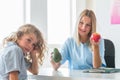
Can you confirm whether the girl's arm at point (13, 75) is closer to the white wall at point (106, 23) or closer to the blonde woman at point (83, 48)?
the blonde woman at point (83, 48)

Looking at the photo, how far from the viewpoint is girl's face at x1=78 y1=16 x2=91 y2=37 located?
87.0 inches

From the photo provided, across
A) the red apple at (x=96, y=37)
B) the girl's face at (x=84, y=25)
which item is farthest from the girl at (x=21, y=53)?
the girl's face at (x=84, y=25)

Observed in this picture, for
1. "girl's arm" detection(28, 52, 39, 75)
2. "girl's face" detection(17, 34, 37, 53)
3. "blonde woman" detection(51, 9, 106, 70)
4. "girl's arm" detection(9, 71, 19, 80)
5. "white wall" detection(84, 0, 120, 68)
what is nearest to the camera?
"girl's arm" detection(9, 71, 19, 80)

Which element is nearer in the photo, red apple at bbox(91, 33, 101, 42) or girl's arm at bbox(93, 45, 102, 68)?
red apple at bbox(91, 33, 101, 42)

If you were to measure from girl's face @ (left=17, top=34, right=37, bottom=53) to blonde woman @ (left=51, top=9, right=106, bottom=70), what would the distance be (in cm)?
56

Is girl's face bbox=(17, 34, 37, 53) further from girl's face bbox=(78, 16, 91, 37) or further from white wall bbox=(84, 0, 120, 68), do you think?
white wall bbox=(84, 0, 120, 68)

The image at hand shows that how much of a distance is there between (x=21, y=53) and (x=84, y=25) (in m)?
0.87

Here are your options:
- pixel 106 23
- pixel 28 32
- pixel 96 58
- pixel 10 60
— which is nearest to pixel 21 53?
pixel 10 60

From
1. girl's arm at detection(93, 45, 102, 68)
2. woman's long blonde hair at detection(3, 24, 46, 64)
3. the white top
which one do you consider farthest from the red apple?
the white top

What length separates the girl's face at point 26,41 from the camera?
1.60 meters

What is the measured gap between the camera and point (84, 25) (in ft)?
7.23

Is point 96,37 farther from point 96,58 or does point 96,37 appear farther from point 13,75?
point 13,75

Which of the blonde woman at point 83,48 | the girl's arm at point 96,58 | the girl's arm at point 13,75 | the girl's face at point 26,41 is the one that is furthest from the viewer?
the blonde woman at point 83,48

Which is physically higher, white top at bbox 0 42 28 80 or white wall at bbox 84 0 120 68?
white wall at bbox 84 0 120 68
